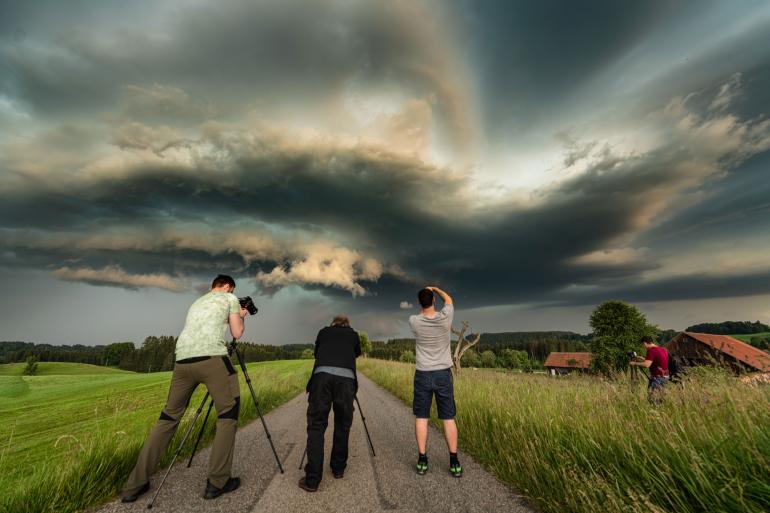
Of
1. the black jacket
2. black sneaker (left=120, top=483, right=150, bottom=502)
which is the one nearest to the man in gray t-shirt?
the black jacket

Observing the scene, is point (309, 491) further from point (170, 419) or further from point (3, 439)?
point (3, 439)

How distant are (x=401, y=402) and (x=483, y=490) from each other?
8973 mm

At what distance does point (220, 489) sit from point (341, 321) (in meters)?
2.81

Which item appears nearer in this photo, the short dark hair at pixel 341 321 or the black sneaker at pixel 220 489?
the black sneaker at pixel 220 489

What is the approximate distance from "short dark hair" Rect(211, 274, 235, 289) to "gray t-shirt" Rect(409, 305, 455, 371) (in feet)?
10.4

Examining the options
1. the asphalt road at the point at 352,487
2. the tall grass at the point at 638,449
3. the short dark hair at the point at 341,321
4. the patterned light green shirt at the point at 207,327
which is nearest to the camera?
the tall grass at the point at 638,449

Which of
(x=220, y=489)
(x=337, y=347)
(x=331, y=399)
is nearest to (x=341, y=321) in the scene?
(x=337, y=347)

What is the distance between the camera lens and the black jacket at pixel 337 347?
5.11m

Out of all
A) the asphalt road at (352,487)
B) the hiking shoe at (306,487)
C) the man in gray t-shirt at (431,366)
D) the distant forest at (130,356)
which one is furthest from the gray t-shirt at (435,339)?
the distant forest at (130,356)

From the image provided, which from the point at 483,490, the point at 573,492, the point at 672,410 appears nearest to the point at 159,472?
the point at 483,490

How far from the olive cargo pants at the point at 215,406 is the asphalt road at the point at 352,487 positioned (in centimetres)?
37

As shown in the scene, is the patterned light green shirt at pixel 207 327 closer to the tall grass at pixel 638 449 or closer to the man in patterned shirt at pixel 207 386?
the man in patterned shirt at pixel 207 386

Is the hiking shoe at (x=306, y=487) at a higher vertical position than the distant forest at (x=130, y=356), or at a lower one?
higher

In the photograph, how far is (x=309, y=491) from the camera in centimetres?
432
